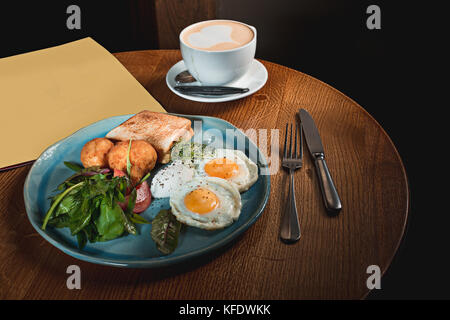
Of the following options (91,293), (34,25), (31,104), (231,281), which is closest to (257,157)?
(231,281)

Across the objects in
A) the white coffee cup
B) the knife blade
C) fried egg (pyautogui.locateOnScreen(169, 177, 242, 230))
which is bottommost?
fried egg (pyautogui.locateOnScreen(169, 177, 242, 230))

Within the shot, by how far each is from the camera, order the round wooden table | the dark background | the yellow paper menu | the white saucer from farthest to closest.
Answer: the dark background → the white saucer → the yellow paper menu → the round wooden table

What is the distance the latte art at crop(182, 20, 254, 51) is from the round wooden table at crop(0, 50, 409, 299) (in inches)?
19.8

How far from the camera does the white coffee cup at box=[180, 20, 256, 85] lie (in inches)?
50.7

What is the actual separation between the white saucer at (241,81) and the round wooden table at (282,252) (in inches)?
14.5

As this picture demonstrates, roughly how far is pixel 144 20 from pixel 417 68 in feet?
5.86

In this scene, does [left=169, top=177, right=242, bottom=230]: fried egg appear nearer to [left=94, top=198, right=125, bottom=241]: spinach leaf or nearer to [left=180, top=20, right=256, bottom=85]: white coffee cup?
[left=94, top=198, right=125, bottom=241]: spinach leaf

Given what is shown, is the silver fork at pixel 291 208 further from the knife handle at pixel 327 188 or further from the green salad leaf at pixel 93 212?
the green salad leaf at pixel 93 212

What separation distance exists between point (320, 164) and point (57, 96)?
98cm

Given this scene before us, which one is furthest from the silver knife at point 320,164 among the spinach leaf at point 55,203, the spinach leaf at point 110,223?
the spinach leaf at point 55,203

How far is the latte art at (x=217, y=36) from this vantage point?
1362mm

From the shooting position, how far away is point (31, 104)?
1364mm

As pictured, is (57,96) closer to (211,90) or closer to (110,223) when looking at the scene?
(211,90)

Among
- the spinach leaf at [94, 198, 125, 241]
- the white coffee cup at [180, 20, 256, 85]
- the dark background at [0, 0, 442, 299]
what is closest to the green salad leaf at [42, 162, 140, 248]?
the spinach leaf at [94, 198, 125, 241]
